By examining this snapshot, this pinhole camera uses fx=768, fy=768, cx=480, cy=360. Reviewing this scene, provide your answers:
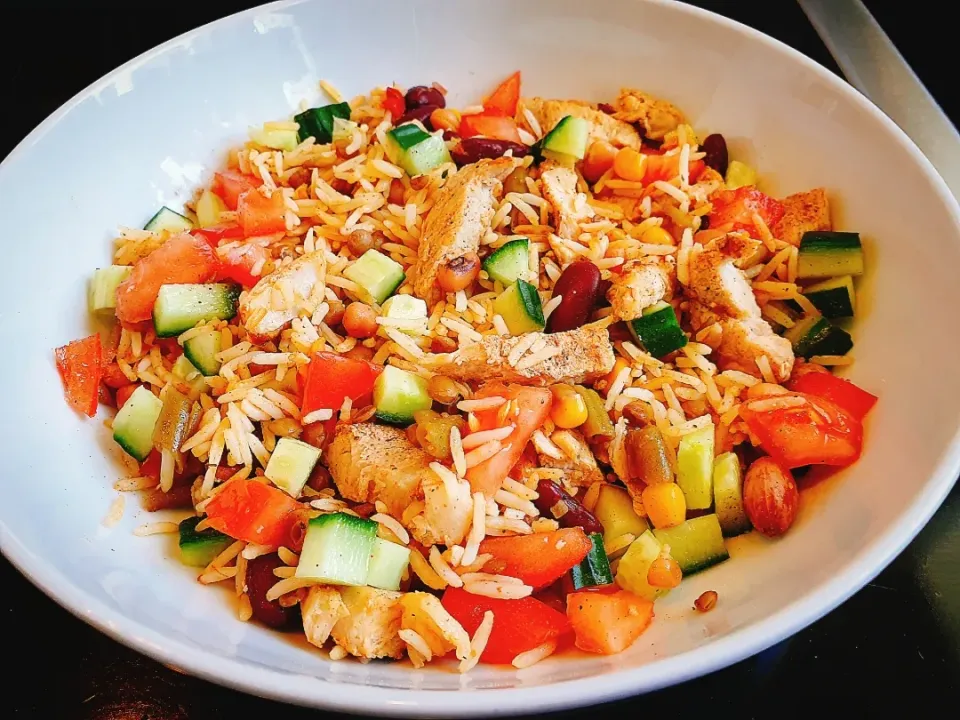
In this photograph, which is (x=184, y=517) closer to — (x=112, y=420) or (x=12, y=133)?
(x=112, y=420)

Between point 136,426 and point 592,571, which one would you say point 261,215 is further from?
point 592,571

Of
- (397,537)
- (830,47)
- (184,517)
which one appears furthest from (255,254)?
(830,47)

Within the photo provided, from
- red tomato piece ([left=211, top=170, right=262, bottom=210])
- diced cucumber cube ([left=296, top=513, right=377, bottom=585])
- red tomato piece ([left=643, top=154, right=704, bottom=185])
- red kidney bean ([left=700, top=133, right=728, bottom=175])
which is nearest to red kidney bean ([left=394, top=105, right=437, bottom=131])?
red tomato piece ([left=211, top=170, right=262, bottom=210])

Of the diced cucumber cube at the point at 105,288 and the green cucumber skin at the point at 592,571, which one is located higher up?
the diced cucumber cube at the point at 105,288

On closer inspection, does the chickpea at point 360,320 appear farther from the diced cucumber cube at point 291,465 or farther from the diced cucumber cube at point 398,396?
the diced cucumber cube at point 291,465

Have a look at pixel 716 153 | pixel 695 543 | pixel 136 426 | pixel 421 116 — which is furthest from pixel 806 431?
pixel 136 426

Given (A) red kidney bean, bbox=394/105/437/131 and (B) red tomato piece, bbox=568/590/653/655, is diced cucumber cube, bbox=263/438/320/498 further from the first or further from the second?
(A) red kidney bean, bbox=394/105/437/131

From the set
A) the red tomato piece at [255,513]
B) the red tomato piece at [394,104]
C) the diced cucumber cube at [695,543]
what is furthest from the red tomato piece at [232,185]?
the diced cucumber cube at [695,543]
